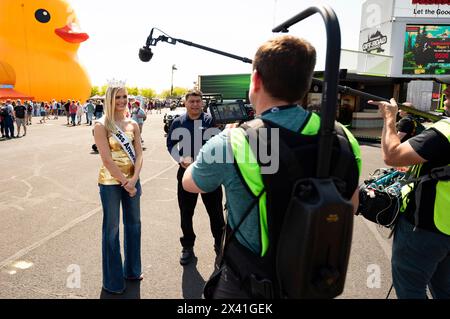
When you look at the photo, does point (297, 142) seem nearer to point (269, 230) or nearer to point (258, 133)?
point (258, 133)

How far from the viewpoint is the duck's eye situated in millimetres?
25516

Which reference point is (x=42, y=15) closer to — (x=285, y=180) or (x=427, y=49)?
(x=285, y=180)

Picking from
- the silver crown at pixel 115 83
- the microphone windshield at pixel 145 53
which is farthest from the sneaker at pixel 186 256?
the microphone windshield at pixel 145 53

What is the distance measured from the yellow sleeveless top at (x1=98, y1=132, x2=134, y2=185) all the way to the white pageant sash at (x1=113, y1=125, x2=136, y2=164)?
1.0 inches

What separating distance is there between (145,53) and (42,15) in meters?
27.5

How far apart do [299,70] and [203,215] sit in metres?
4.27

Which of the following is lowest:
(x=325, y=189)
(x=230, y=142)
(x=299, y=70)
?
(x=325, y=189)

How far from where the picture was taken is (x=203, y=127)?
13.2 ft

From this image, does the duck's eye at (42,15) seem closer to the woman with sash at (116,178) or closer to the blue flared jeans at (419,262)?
the woman with sash at (116,178)

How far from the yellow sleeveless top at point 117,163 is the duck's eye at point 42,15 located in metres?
28.4

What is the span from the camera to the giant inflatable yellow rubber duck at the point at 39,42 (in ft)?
82.9

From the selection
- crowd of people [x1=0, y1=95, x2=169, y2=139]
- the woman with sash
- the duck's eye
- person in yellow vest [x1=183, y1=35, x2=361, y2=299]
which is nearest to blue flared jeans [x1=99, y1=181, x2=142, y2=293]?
the woman with sash

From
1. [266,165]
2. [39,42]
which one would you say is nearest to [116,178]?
[266,165]

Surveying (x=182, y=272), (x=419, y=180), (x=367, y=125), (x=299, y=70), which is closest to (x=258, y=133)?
(x=299, y=70)
